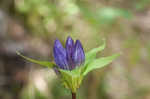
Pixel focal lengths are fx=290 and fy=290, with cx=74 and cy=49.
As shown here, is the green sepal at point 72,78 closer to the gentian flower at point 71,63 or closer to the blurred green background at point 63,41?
the gentian flower at point 71,63

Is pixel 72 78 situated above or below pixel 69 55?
below

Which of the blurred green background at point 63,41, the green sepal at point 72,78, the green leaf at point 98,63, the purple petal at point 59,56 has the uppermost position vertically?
the purple petal at point 59,56

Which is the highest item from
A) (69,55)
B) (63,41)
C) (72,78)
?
(69,55)

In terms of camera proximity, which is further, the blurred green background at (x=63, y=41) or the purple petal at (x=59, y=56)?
the blurred green background at (x=63, y=41)

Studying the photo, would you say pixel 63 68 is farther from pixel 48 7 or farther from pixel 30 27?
pixel 30 27

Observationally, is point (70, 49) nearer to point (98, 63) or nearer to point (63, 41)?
point (98, 63)

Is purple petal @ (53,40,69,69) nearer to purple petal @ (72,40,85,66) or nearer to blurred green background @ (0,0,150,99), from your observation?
purple petal @ (72,40,85,66)

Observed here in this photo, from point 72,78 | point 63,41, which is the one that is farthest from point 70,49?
point 63,41

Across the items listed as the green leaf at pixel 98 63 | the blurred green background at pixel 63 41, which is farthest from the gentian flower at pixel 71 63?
the blurred green background at pixel 63 41

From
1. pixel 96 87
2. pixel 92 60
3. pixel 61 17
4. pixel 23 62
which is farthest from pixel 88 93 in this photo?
pixel 92 60
